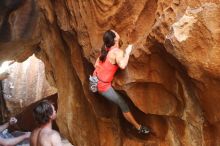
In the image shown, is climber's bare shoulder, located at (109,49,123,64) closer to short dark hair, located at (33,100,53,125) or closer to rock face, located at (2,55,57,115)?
short dark hair, located at (33,100,53,125)

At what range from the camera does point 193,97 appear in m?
5.27

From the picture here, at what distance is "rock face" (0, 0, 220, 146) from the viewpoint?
4.67m

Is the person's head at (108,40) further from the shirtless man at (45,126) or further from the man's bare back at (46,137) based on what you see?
the man's bare back at (46,137)

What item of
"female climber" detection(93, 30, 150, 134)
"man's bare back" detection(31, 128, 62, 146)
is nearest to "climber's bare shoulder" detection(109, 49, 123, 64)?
"female climber" detection(93, 30, 150, 134)

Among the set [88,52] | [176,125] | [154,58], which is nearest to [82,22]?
[88,52]

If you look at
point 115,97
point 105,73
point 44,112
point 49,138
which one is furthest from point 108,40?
point 49,138

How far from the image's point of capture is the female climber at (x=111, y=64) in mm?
5770

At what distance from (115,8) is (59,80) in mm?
2667

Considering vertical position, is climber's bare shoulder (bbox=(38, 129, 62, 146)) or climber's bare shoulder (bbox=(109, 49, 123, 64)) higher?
climber's bare shoulder (bbox=(109, 49, 123, 64))

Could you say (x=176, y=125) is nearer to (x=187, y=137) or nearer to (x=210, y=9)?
(x=187, y=137)

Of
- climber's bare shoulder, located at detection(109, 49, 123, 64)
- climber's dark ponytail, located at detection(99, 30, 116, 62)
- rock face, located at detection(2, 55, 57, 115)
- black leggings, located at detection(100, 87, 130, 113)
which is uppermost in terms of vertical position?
climber's dark ponytail, located at detection(99, 30, 116, 62)

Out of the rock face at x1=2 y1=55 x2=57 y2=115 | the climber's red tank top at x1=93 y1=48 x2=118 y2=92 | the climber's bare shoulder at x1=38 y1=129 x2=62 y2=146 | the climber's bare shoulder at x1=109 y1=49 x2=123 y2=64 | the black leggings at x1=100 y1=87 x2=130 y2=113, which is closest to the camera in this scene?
the climber's bare shoulder at x1=38 y1=129 x2=62 y2=146

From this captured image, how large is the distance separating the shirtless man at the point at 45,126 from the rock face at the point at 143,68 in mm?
1146

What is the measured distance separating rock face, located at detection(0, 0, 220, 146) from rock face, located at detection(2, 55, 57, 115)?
161 inches
